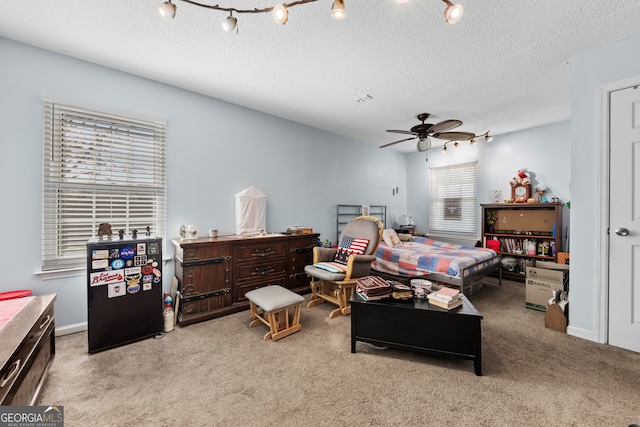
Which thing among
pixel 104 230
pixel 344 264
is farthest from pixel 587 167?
pixel 104 230

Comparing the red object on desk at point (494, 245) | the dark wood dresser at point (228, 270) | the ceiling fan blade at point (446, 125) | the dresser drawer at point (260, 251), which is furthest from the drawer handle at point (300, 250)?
the red object on desk at point (494, 245)

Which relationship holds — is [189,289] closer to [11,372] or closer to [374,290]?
[11,372]

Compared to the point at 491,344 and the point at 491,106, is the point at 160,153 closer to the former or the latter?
the point at 491,344

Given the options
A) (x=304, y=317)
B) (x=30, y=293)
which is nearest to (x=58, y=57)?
(x=30, y=293)

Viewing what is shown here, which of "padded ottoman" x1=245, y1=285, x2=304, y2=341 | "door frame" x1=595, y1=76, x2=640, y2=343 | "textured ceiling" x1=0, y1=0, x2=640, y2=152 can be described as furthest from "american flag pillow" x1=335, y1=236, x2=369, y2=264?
"door frame" x1=595, y1=76, x2=640, y2=343

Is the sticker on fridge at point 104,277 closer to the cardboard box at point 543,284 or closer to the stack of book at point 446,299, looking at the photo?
the stack of book at point 446,299

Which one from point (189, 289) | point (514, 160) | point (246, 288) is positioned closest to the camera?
point (189, 289)

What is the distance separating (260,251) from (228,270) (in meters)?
0.47

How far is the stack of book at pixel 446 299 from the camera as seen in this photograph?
2.04 m

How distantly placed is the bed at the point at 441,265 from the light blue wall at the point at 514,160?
5.59 feet

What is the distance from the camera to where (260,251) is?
3.37 metres

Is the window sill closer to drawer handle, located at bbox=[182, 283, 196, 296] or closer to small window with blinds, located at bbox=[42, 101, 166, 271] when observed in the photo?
small window with blinds, located at bbox=[42, 101, 166, 271]

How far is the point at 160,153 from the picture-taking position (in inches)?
121

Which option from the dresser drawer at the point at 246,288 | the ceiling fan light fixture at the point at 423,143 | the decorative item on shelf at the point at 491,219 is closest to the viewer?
the dresser drawer at the point at 246,288
